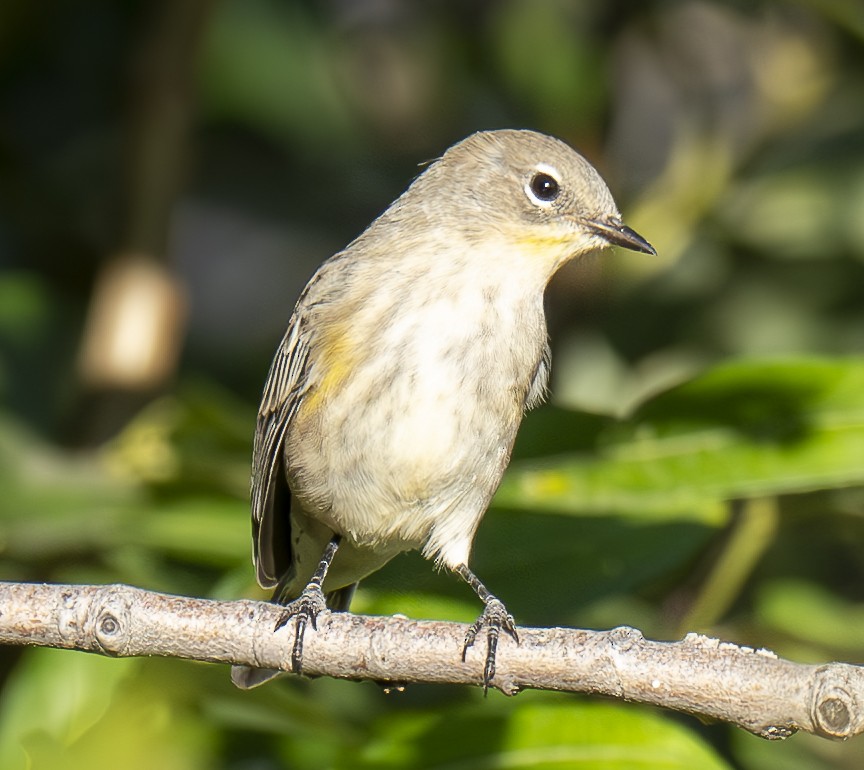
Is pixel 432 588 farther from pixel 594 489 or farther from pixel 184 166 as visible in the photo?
Result: pixel 184 166

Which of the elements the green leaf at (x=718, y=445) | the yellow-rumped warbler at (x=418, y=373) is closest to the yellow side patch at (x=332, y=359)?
the yellow-rumped warbler at (x=418, y=373)

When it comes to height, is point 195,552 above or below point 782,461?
below

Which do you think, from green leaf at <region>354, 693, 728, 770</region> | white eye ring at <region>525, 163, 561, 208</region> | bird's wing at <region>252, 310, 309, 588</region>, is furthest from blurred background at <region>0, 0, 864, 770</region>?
white eye ring at <region>525, 163, 561, 208</region>

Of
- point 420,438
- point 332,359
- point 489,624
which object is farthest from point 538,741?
point 332,359

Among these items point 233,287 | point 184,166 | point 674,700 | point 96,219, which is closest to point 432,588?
point 674,700

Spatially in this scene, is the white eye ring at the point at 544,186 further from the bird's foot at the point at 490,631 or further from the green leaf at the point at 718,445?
the bird's foot at the point at 490,631
